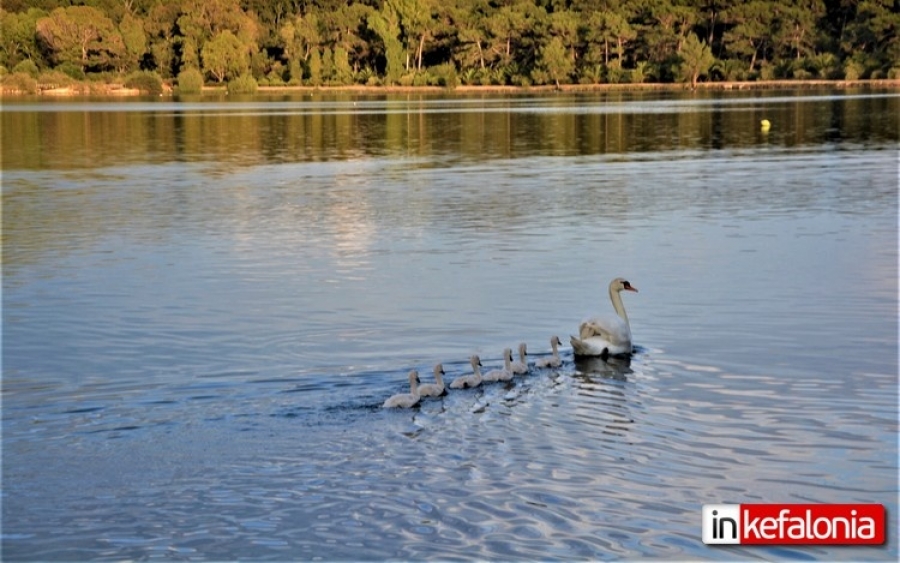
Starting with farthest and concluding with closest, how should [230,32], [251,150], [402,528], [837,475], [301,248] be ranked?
1. [230,32]
2. [251,150]
3. [301,248]
4. [837,475]
5. [402,528]

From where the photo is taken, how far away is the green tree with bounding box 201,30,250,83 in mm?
143375

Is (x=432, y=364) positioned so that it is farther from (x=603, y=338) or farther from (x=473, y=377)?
(x=603, y=338)

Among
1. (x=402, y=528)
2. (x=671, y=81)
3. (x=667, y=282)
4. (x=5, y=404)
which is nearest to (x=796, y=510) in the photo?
(x=402, y=528)

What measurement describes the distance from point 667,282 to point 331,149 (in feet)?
107

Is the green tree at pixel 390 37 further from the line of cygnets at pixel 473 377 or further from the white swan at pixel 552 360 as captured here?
the line of cygnets at pixel 473 377

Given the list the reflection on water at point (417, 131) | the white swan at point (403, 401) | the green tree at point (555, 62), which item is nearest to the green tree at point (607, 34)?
the green tree at point (555, 62)

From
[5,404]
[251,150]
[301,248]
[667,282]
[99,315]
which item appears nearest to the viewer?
[5,404]

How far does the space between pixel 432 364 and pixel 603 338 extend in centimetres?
191

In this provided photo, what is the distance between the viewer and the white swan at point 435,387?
1321cm

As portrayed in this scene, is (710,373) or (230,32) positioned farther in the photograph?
(230,32)

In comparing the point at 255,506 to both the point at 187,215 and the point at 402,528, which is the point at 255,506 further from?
the point at 187,215

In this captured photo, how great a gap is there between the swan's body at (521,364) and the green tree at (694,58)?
416 feet

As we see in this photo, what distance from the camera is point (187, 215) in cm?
2978

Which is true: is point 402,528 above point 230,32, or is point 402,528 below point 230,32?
below
